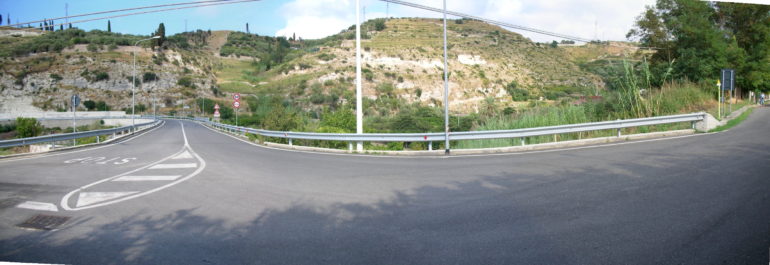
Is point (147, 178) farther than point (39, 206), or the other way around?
point (147, 178)

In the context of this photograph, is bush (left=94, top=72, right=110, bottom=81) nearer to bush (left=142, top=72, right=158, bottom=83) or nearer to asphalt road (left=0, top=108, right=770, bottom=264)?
bush (left=142, top=72, right=158, bottom=83)

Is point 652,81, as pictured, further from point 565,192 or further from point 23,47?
point 23,47

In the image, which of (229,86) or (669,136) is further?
(229,86)

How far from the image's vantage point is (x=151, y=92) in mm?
82375

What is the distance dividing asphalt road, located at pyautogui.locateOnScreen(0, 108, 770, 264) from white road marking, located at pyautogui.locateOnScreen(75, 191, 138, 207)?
4 cm

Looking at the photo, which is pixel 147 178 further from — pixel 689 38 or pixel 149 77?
pixel 149 77

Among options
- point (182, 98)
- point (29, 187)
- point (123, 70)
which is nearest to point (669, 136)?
point (29, 187)

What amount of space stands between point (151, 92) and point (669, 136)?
300ft

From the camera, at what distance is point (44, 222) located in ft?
17.2

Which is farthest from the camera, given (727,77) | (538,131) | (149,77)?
(149,77)

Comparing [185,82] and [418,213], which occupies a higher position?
[185,82]

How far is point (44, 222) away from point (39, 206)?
4.19 feet

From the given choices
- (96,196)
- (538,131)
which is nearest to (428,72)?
(538,131)

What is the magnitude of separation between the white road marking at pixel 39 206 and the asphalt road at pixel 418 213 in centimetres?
6
